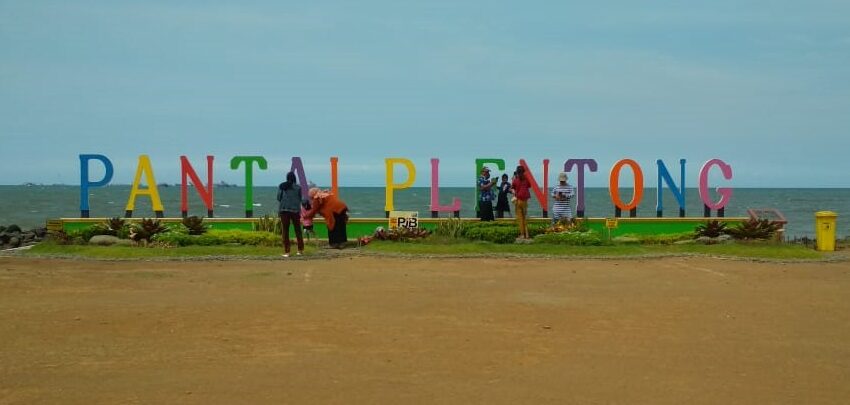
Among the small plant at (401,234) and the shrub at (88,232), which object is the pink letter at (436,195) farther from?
the shrub at (88,232)

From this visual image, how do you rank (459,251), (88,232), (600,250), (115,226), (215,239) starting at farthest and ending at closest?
(115,226) < (88,232) < (215,239) < (600,250) < (459,251)

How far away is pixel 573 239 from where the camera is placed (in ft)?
55.5

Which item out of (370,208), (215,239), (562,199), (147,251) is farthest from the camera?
(370,208)

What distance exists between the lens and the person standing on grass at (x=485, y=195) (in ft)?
62.9

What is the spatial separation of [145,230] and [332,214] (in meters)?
4.15

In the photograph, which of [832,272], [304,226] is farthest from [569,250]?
[304,226]

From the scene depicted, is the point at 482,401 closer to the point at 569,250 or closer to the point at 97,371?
the point at 97,371

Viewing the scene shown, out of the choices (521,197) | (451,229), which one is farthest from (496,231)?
(451,229)

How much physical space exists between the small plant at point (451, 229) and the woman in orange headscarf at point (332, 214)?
2.21m

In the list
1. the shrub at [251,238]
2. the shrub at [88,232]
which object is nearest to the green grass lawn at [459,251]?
the shrub at [251,238]

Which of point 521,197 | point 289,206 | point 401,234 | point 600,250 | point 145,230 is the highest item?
point 521,197

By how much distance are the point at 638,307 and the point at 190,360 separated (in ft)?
18.0

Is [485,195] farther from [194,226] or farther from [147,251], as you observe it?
[147,251]

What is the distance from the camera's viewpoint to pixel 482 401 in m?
5.67
